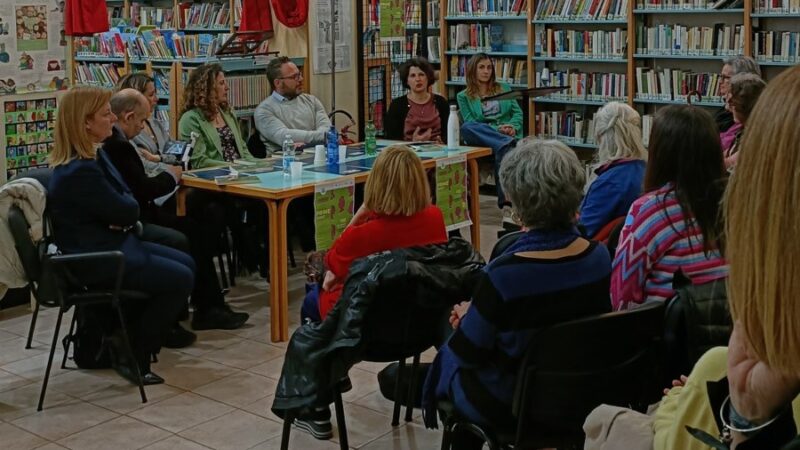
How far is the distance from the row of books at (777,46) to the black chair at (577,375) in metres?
5.16

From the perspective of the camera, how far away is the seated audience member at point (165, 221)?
4.93 m

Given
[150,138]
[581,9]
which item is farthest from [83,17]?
[581,9]

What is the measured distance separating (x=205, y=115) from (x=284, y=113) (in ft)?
2.61

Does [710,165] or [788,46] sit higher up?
[788,46]

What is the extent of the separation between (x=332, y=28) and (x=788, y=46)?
10.8 feet

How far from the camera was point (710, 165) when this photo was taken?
3.20m

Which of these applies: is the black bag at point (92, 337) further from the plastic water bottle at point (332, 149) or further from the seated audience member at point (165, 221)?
the plastic water bottle at point (332, 149)

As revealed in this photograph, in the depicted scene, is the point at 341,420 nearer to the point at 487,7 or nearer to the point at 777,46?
the point at 777,46

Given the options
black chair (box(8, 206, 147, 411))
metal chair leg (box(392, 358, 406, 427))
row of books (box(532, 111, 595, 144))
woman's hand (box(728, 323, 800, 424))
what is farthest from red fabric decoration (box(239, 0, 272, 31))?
woman's hand (box(728, 323, 800, 424))

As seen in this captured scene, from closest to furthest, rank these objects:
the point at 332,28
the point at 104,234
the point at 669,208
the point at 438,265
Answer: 1. the point at 669,208
2. the point at 438,265
3. the point at 104,234
4. the point at 332,28

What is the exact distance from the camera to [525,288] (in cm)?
270

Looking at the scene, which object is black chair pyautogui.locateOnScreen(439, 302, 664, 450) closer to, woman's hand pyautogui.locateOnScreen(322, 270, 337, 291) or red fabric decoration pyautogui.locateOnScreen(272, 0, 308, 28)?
woman's hand pyautogui.locateOnScreen(322, 270, 337, 291)

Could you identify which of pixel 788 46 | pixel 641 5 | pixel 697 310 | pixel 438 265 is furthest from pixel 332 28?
pixel 697 310

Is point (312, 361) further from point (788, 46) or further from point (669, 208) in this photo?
point (788, 46)
